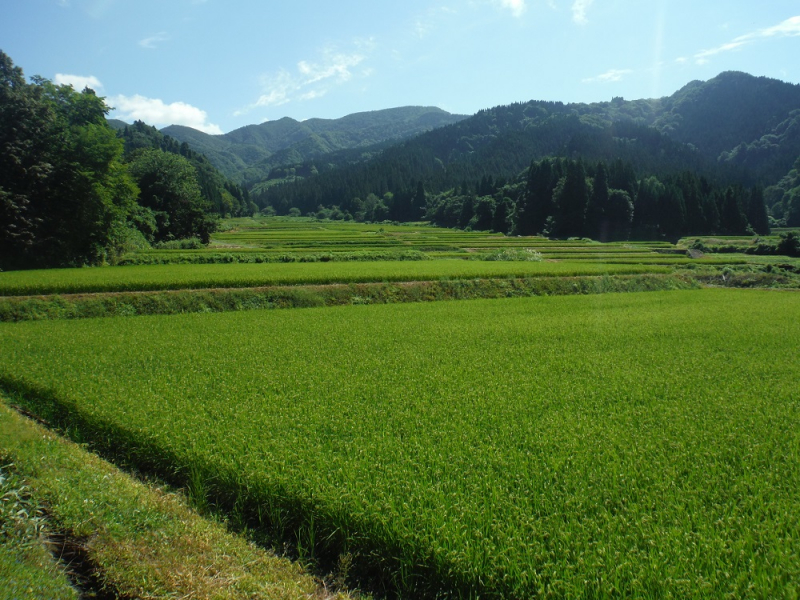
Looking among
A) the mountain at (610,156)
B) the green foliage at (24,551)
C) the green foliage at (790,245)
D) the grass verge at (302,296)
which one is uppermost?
the mountain at (610,156)

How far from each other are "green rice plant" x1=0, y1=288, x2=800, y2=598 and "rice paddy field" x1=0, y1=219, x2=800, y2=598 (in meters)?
0.03

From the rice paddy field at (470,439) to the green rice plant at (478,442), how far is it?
33 mm

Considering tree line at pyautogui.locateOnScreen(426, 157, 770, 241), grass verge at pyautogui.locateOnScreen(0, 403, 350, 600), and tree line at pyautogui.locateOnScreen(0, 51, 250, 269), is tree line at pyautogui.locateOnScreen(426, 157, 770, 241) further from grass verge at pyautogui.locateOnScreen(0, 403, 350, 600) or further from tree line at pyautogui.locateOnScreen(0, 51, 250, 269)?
grass verge at pyautogui.locateOnScreen(0, 403, 350, 600)

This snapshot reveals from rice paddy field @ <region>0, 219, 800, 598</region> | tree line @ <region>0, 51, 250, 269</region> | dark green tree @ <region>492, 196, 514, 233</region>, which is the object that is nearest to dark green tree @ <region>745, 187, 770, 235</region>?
dark green tree @ <region>492, 196, 514, 233</region>

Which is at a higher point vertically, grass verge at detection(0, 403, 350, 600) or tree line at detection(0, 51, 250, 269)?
tree line at detection(0, 51, 250, 269)

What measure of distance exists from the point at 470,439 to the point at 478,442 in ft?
0.48

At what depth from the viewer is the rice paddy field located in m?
4.55

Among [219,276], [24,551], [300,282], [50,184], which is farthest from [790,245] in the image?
[50,184]

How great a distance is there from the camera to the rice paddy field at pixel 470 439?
4551 mm

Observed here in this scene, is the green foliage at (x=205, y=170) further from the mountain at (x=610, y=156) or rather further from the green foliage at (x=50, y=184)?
the green foliage at (x=50, y=184)

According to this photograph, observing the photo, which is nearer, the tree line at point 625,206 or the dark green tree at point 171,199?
the dark green tree at point 171,199

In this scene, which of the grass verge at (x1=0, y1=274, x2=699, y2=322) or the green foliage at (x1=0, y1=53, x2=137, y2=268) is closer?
the grass verge at (x1=0, y1=274, x2=699, y2=322)

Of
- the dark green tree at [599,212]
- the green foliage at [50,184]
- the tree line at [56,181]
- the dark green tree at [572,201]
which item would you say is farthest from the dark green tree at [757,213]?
the green foliage at [50,184]

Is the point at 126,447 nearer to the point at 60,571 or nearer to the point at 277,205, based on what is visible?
the point at 60,571
